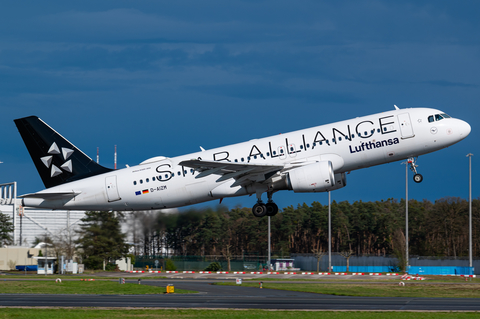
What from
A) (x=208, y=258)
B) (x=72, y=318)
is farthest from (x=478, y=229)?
(x=72, y=318)

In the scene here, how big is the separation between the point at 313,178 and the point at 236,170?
4999mm

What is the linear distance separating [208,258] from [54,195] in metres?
51.7

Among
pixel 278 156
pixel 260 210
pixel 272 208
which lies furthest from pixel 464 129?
pixel 260 210

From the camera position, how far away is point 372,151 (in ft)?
123

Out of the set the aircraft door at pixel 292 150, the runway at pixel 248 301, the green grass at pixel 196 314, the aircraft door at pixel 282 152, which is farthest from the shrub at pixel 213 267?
the green grass at pixel 196 314

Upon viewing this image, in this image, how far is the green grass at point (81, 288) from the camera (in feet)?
165

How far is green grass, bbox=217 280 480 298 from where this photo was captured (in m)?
49.9

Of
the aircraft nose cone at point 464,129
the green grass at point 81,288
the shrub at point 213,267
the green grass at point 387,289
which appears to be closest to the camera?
the aircraft nose cone at point 464,129

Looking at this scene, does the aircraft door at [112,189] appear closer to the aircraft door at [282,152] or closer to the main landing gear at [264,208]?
the main landing gear at [264,208]

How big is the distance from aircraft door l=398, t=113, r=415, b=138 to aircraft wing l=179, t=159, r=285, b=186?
8073 mm

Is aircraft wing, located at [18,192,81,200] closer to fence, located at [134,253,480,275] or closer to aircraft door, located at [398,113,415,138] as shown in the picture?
aircraft door, located at [398,113,415,138]

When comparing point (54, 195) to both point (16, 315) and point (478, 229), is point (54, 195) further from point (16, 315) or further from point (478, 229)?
point (478, 229)

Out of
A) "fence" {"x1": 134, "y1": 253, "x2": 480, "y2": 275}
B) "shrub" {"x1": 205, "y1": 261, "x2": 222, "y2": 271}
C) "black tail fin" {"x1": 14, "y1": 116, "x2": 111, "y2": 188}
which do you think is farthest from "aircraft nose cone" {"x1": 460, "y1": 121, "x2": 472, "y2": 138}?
"shrub" {"x1": 205, "y1": 261, "x2": 222, "y2": 271}

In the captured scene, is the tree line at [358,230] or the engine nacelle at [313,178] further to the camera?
the tree line at [358,230]
